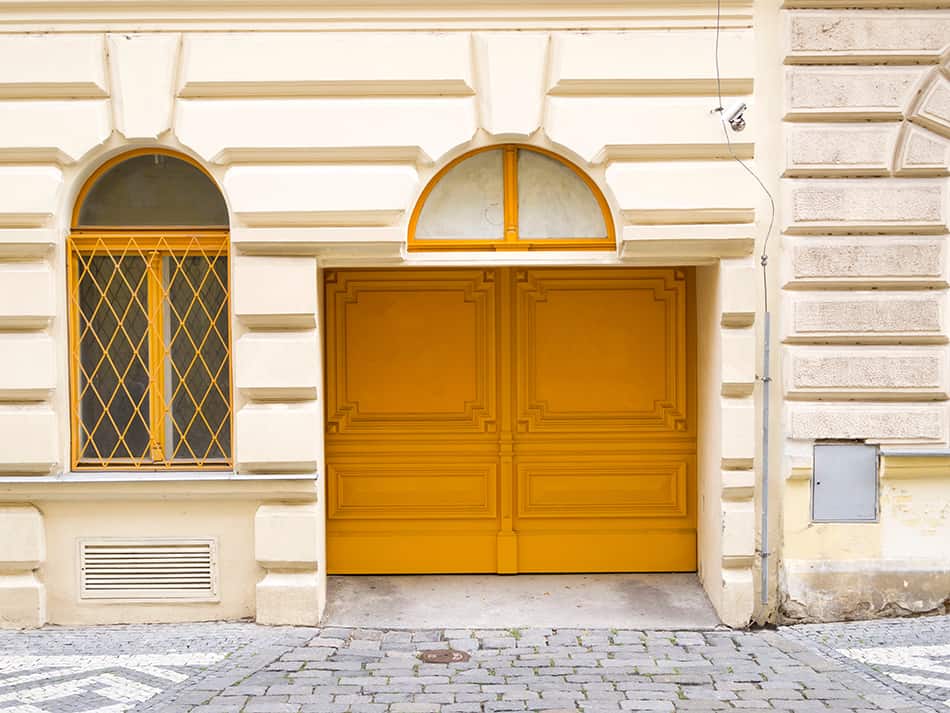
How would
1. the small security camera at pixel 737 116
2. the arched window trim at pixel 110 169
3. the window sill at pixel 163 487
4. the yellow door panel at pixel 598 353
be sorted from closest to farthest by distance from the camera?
the small security camera at pixel 737 116 → the window sill at pixel 163 487 → the arched window trim at pixel 110 169 → the yellow door panel at pixel 598 353

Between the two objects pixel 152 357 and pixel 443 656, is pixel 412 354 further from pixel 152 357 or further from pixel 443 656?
pixel 443 656

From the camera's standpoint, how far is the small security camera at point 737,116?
6449 millimetres

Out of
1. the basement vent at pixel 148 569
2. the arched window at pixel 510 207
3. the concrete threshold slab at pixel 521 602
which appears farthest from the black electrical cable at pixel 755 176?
the basement vent at pixel 148 569

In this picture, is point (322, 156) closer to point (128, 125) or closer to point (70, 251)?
point (128, 125)

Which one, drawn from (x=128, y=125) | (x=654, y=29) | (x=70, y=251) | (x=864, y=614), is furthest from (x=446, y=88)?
(x=864, y=614)

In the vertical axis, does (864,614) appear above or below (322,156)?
below

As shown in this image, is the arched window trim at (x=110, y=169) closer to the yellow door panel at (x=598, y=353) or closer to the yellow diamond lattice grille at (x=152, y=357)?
the yellow diamond lattice grille at (x=152, y=357)

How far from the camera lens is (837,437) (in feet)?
22.0

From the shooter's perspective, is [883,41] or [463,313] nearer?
[883,41]

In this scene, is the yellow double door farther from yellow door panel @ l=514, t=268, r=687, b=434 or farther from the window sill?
the window sill

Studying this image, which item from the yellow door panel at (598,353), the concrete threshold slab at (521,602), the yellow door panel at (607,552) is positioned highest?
the yellow door panel at (598,353)

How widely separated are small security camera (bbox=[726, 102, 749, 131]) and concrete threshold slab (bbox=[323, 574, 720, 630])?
327 cm

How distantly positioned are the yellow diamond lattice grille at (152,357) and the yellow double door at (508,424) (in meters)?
1.02

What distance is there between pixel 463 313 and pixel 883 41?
3421 millimetres
